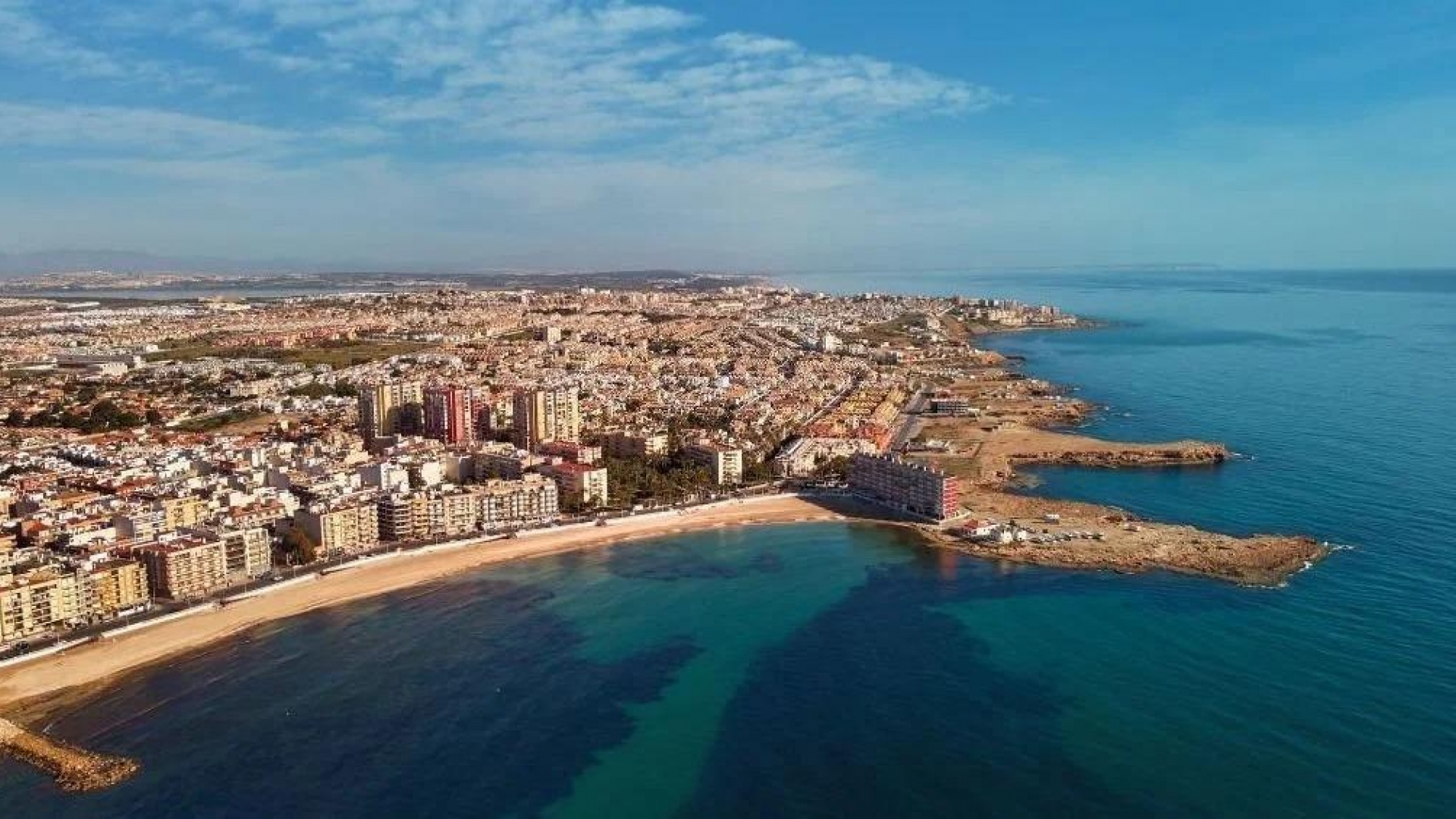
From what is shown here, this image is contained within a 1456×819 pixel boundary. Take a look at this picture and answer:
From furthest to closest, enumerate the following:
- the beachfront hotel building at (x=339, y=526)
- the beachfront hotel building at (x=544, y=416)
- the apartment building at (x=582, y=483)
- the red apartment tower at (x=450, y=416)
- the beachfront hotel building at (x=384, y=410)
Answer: the beachfront hotel building at (x=384, y=410) → the red apartment tower at (x=450, y=416) → the beachfront hotel building at (x=544, y=416) → the apartment building at (x=582, y=483) → the beachfront hotel building at (x=339, y=526)

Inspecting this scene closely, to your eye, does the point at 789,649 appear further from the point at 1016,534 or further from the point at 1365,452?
the point at 1365,452

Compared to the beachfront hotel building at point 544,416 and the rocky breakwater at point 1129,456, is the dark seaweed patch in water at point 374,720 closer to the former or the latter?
the beachfront hotel building at point 544,416

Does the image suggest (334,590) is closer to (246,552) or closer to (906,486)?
(246,552)

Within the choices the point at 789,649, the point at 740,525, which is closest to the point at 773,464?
the point at 740,525

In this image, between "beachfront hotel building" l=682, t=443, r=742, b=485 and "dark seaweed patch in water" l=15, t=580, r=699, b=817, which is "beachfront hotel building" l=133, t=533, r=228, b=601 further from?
"beachfront hotel building" l=682, t=443, r=742, b=485

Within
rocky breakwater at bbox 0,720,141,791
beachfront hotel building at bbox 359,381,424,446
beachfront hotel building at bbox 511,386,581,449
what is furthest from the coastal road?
rocky breakwater at bbox 0,720,141,791

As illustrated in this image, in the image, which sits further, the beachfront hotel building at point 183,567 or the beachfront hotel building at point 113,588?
the beachfront hotel building at point 183,567

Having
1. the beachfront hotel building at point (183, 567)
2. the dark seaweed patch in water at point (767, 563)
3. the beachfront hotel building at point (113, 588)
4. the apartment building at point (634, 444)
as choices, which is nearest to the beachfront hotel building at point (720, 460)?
the apartment building at point (634, 444)

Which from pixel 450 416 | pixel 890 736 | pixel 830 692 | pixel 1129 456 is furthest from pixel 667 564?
pixel 1129 456
